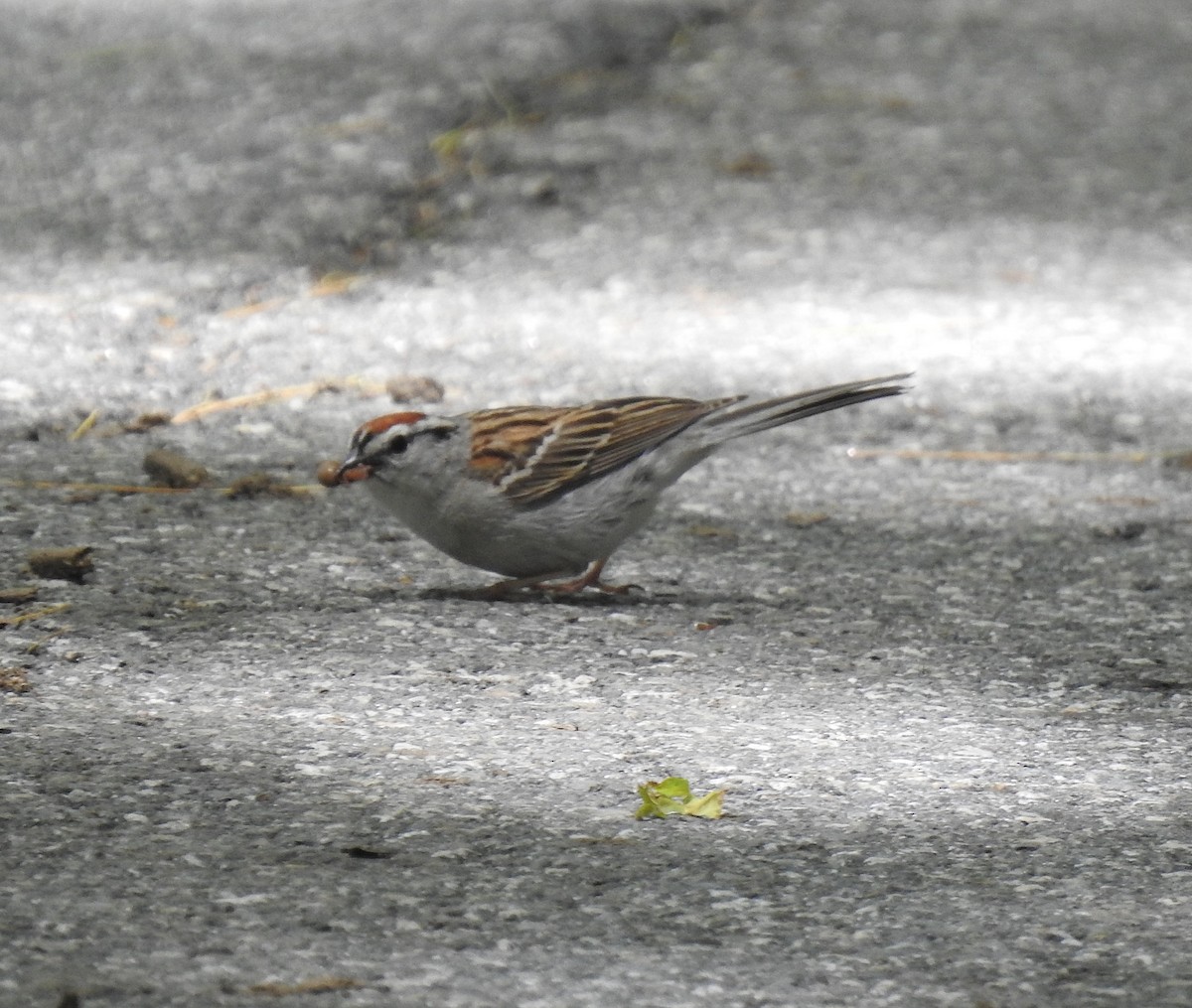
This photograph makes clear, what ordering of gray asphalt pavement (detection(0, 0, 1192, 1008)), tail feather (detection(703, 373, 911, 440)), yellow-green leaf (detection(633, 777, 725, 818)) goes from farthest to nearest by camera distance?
1. tail feather (detection(703, 373, 911, 440))
2. yellow-green leaf (detection(633, 777, 725, 818))
3. gray asphalt pavement (detection(0, 0, 1192, 1008))

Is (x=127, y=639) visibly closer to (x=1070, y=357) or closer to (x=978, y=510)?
(x=978, y=510)

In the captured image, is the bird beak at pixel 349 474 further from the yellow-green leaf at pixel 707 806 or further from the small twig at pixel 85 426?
the yellow-green leaf at pixel 707 806

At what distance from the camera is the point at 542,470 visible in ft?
13.7

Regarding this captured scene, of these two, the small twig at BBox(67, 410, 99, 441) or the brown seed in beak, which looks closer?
the brown seed in beak

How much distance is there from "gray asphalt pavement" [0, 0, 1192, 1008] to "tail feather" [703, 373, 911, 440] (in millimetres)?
312

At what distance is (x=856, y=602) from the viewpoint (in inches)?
163

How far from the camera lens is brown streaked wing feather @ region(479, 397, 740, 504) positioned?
4.16m

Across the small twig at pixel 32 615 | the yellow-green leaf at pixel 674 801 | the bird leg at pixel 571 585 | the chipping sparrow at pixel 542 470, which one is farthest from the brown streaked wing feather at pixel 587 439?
the yellow-green leaf at pixel 674 801

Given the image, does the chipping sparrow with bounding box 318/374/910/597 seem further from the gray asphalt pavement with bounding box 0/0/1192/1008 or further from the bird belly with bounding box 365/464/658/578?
the gray asphalt pavement with bounding box 0/0/1192/1008

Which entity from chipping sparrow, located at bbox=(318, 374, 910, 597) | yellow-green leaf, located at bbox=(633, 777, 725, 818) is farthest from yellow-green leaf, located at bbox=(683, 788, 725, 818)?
chipping sparrow, located at bbox=(318, 374, 910, 597)

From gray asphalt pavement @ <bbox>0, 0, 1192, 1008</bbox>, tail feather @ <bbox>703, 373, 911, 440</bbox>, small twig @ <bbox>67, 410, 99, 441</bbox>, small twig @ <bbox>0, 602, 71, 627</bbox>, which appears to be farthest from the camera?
small twig @ <bbox>67, 410, 99, 441</bbox>

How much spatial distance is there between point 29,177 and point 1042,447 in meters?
3.50

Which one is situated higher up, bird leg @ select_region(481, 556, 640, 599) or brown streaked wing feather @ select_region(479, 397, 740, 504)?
brown streaked wing feather @ select_region(479, 397, 740, 504)

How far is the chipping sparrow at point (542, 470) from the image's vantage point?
4.11m
